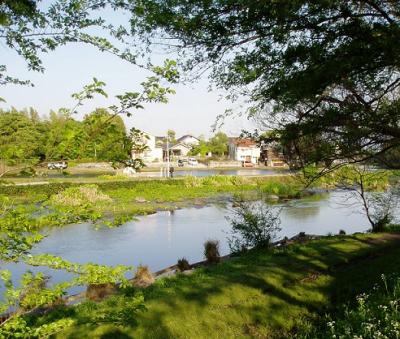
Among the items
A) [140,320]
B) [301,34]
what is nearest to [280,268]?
[140,320]

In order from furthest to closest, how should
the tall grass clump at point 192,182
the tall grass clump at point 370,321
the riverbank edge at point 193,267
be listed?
1. the tall grass clump at point 192,182
2. the riverbank edge at point 193,267
3. the tall grass clump at point 370,321

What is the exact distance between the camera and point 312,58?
268 inches

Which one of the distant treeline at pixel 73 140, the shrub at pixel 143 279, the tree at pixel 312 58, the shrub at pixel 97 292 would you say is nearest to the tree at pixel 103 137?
the distant treeline at pixel 73 140

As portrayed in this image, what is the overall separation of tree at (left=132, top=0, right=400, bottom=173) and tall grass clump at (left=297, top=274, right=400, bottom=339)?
243 cm

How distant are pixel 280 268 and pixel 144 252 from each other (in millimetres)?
6989

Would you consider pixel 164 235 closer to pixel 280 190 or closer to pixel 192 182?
pixel 280 190

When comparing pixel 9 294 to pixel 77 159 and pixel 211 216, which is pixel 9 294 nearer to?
pixel 77 159

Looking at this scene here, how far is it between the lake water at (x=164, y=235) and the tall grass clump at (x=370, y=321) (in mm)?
8511

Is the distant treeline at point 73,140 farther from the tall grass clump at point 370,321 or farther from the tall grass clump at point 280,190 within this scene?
the tall grass clump at point 280,190

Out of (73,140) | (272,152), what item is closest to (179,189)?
(272,152)

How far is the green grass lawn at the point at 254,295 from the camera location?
7.55 metres

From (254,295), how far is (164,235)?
10819 millimetres

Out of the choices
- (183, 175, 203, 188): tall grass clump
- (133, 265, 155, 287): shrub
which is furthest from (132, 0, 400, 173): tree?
(183, 175, 203, 188): tall grass clump

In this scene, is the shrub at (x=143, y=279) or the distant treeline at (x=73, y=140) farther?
the shrub at (x=143, y=279)
